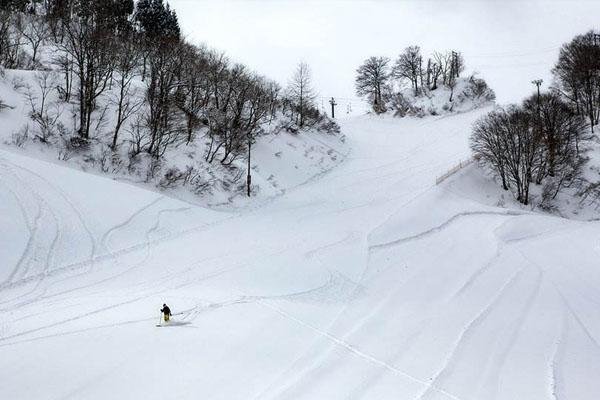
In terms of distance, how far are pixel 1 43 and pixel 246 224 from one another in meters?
29.2

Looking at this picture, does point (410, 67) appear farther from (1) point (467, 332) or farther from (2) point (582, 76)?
(1) point (467, 332)

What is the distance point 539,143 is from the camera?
43562 millimetres

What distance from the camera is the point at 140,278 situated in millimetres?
20422

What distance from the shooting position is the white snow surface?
12.5 meters

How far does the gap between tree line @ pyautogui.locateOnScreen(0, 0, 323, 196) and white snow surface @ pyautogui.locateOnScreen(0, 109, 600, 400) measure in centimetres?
802

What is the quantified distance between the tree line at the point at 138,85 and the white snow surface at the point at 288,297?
26.3ft

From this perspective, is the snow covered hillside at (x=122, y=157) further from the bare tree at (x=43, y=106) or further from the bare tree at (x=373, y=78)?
the bare tree at (x=373, y=78)

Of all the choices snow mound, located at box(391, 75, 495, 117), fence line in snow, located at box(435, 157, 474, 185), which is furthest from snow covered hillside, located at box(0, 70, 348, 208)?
snow mound, located at box(391, 75, 495, 117)

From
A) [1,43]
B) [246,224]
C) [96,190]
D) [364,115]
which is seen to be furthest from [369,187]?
[364,115]

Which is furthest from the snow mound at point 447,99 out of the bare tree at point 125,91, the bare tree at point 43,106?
the bare tree at point 43,106

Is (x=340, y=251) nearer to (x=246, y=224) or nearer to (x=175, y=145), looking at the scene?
(x=246, y=224)

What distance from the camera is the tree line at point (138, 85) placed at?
35875 millimetres

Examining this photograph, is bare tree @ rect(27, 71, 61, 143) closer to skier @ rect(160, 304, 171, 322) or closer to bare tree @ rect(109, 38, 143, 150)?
bare tree @ rect(109, 38, 143, 150)

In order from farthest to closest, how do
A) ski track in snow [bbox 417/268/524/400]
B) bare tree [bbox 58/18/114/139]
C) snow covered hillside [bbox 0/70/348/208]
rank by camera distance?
bare tree [bbox 58/18/114/139], snow covered hillside [bbox 0/70/348/208], ski track in snow [bbox 417/268/524/400]
